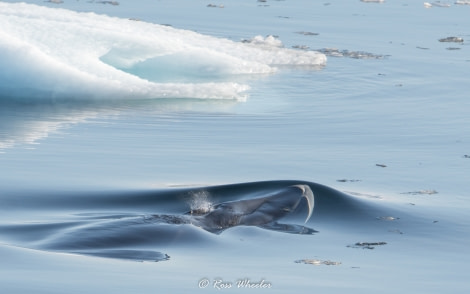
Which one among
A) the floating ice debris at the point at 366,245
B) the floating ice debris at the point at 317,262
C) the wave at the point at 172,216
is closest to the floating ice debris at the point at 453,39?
the wave at the point at 172,216

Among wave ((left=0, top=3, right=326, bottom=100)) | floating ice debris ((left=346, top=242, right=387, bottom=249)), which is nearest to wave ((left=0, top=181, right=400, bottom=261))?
floating ice debris ((left=346, top=242, right=387, bottom=249))

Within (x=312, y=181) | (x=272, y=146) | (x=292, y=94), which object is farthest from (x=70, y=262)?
(x=292, y=94)

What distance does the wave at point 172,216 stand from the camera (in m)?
6.04

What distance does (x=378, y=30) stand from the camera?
15.1m

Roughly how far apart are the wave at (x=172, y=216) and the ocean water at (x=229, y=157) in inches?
0.6

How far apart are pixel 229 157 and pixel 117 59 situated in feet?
12.7

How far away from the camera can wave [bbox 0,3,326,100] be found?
1030 cm

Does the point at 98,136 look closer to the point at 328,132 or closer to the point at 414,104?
the point at 328,132

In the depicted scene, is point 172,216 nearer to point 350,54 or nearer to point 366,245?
point 366,245

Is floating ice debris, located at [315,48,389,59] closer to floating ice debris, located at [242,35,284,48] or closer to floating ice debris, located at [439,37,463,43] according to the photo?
floating ice debris, located at [242,35,284,48]

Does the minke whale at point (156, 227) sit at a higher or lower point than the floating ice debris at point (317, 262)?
higher

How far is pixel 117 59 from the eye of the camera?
39.4ft

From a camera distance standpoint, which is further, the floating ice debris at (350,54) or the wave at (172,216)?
the floating ice debris at (350,54)

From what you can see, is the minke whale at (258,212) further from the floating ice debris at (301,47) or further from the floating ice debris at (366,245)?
the floating ice debris at (301,47)
